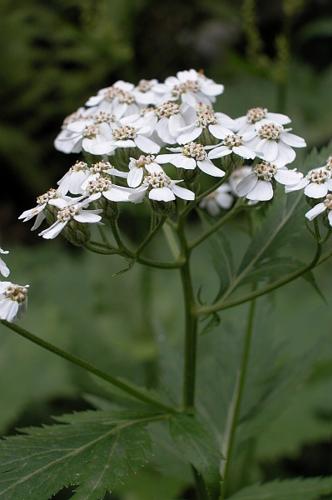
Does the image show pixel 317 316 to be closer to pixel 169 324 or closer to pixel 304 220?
pixel 169 324

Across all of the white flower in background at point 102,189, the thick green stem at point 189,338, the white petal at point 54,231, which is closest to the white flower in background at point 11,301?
the white petal at point 54,231

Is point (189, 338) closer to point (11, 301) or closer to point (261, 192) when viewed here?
point (261, 192)

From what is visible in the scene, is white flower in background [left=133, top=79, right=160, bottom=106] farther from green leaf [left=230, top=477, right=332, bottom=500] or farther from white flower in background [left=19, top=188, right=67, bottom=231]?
green leaf [left=230, top=477, right=332, bottom=500]

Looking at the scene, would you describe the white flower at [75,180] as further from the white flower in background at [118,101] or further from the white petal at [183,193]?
the white flower in background at [118,101]

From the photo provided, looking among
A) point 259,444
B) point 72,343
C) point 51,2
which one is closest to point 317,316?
point 259,444

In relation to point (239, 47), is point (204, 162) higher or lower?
lower

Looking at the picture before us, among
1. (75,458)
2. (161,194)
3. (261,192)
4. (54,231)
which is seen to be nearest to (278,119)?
(261,192)
